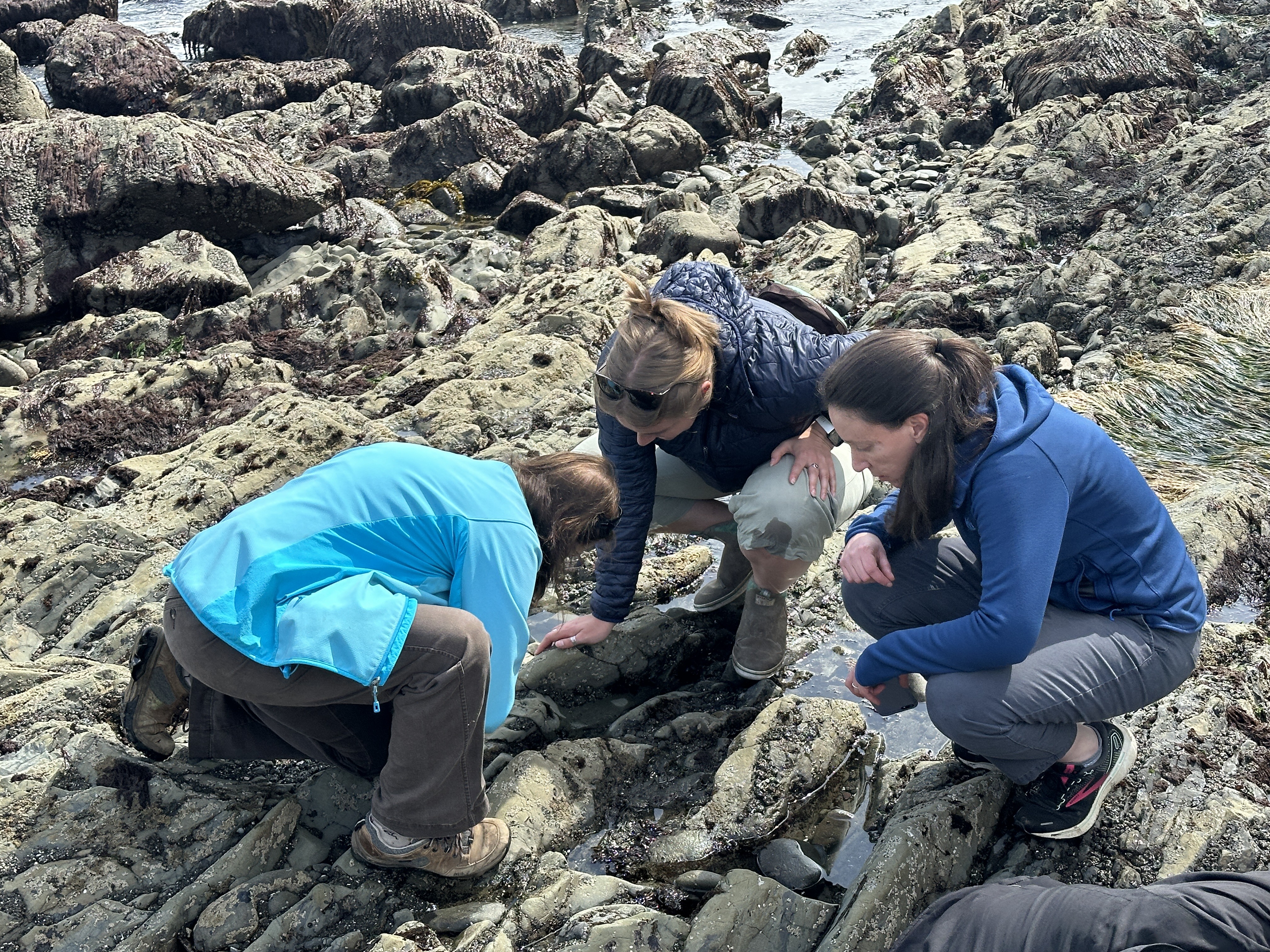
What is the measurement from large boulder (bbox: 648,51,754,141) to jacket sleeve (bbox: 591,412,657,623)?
11857 mm

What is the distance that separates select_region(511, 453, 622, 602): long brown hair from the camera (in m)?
3.17

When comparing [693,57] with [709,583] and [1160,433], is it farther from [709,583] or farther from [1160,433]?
[709,583]

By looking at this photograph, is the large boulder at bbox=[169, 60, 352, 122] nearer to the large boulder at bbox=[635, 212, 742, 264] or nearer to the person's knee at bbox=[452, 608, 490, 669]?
the large boulder at bbox=[635, 212, 742, 264]

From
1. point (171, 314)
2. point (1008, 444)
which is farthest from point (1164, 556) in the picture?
point (171, 314)

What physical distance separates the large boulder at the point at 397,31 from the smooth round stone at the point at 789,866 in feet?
59.5

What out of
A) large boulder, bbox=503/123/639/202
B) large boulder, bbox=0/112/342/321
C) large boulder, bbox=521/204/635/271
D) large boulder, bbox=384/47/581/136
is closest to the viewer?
large boulder, bbox=0/112/342/321

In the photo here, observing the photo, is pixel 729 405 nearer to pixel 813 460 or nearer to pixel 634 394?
pixel 813 460

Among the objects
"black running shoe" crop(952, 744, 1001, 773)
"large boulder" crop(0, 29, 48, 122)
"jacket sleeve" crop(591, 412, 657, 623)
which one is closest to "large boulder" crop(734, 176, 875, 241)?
"jacket sleeve" crop(591, 412, 657, 623)

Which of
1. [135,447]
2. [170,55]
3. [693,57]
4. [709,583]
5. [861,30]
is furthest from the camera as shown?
[861,30]

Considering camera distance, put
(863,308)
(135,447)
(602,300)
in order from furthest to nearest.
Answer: (863,308) < (602,300) < (135,447)

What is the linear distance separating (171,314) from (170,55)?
12.0 metres

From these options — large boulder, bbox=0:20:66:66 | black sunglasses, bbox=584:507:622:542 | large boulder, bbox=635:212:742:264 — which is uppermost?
black sunglasses, bbox=584:507:622:542

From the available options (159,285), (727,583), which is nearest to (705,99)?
(159,285)

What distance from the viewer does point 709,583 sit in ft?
15.0
